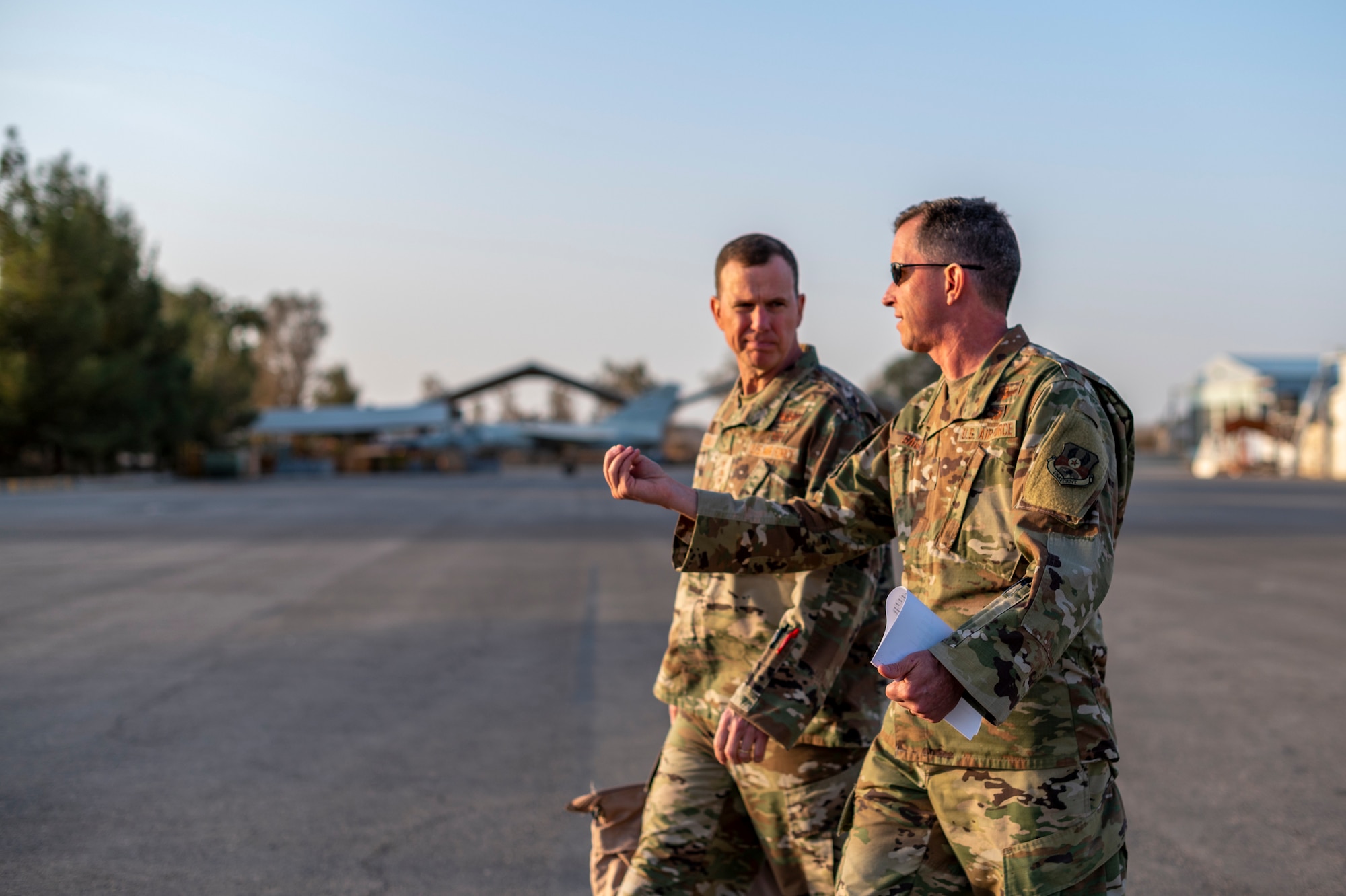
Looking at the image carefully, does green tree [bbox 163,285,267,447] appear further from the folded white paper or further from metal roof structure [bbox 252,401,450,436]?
the folded white paper

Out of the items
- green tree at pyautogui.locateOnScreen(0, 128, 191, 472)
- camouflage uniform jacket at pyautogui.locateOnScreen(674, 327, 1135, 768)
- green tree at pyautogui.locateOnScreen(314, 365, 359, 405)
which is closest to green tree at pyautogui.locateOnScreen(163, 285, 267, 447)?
green tree at pyautogui.locateOnScreen(0, 128, 191, 472)

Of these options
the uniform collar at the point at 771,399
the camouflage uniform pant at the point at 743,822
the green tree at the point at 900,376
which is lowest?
the camouflage uniform pant at the point at 743,822

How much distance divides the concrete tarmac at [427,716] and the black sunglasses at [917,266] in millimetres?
2614

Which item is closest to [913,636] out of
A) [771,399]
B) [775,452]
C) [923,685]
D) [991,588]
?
[923,685]

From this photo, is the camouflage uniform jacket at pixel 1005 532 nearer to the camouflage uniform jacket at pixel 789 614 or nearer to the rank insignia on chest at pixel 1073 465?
the rank insignia on chest at pixel 1073 465

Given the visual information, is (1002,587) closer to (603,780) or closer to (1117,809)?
(1117,809)

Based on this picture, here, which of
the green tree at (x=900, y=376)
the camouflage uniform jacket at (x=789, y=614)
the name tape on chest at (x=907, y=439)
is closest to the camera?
the name tape on chest at (x=907, y=439)

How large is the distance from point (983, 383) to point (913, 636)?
677mm

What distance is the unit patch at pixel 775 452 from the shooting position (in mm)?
2906

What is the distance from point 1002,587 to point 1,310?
45719mm

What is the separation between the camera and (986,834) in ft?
6.86

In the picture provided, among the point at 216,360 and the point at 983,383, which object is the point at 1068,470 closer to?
the point at 983,383

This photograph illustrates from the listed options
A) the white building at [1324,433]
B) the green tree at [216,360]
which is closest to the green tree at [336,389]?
the green tree at [216,360]

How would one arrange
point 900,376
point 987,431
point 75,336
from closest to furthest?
point 987,431 < point 75,336 < point 900,376
